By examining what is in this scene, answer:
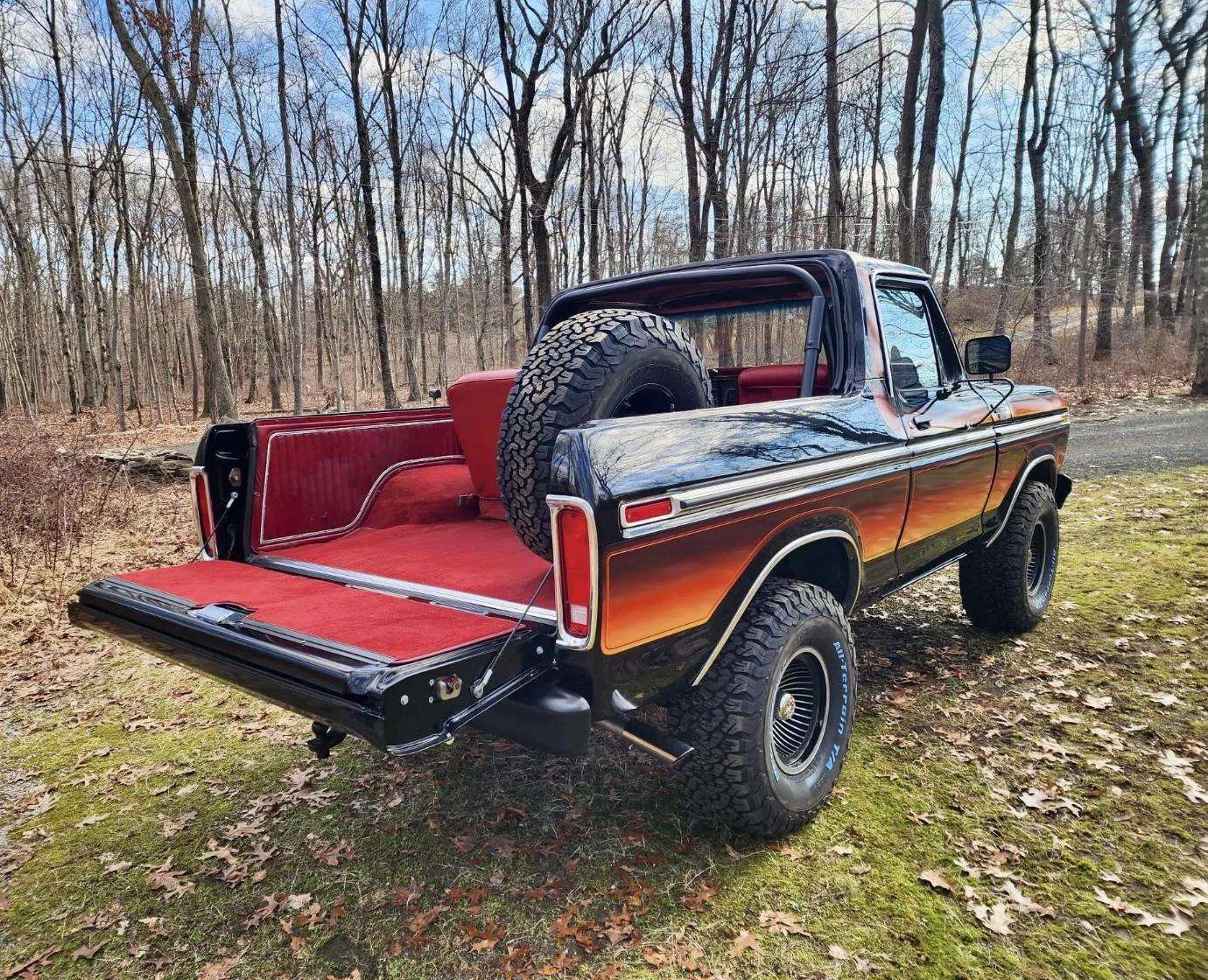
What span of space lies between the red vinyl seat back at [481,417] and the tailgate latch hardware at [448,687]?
5.18ft

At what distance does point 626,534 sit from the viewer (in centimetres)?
195

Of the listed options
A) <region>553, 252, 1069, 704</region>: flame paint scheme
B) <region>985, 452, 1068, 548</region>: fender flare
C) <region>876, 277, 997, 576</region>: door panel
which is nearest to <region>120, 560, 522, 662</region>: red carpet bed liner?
<region>553, 252, 1069, 704</region>: flame paint scheme

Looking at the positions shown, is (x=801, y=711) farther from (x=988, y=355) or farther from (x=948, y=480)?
(x=988, y=355)

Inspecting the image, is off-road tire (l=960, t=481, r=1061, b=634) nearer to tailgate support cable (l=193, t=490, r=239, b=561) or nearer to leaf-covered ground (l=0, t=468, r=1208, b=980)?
leaf-covered ground (l=0, t=468, r=1208, b=980)

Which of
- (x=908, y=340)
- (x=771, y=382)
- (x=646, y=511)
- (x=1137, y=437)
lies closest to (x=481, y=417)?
(x=771, y=382)

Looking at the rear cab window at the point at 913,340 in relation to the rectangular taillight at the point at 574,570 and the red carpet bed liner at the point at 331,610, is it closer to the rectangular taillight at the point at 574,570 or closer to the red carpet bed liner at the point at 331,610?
the rectangular taillight at the point at 574,570

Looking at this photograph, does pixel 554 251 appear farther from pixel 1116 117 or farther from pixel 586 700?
pixel 586 700

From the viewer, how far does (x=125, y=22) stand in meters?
10.9

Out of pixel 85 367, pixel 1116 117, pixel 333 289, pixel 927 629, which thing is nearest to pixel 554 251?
pixel 333 289

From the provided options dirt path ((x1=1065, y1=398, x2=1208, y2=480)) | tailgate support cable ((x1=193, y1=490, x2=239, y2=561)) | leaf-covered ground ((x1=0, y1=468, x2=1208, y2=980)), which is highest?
tailgate support cable ((x1=193, y1=490, x2=239, y2=561))

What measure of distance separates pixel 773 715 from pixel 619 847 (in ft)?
2.54

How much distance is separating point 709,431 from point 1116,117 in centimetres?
2529

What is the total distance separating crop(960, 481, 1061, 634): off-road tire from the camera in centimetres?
431

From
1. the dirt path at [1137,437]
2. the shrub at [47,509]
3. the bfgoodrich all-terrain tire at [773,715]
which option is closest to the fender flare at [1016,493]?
the bfgoodrich all-terrain tire at [773,715]
